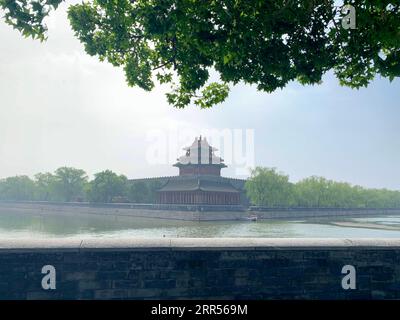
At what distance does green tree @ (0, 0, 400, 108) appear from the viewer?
5.91 metres

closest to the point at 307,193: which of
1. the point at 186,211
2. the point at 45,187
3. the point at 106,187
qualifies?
the point at 186,211

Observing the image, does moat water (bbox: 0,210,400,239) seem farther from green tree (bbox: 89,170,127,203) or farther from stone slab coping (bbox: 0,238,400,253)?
stone slab coping (bbox: 0,238,400,253)

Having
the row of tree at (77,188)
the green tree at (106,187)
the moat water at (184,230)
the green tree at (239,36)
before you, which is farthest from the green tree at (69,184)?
the green tree at (239,36)

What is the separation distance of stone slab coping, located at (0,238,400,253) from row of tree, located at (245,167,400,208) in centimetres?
5292

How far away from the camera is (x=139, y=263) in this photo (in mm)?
6309

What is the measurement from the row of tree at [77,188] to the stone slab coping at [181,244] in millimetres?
56829

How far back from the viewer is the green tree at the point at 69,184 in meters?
73.9

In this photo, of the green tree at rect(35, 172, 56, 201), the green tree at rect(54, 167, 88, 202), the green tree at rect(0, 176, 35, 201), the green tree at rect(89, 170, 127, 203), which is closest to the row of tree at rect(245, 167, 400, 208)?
the green tree at rect(89, 170, 127, 203)

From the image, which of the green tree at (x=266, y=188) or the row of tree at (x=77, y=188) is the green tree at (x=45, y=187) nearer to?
the row of tree at (x=77, y=188)

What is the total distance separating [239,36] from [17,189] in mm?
90675

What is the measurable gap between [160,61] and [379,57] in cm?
407

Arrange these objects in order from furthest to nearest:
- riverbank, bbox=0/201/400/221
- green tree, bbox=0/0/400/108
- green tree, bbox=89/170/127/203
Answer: green tree, bbox=89/170/127/203
riverbank, bbox=0/201/400/221
green tree, bbox=0/0/400/108
